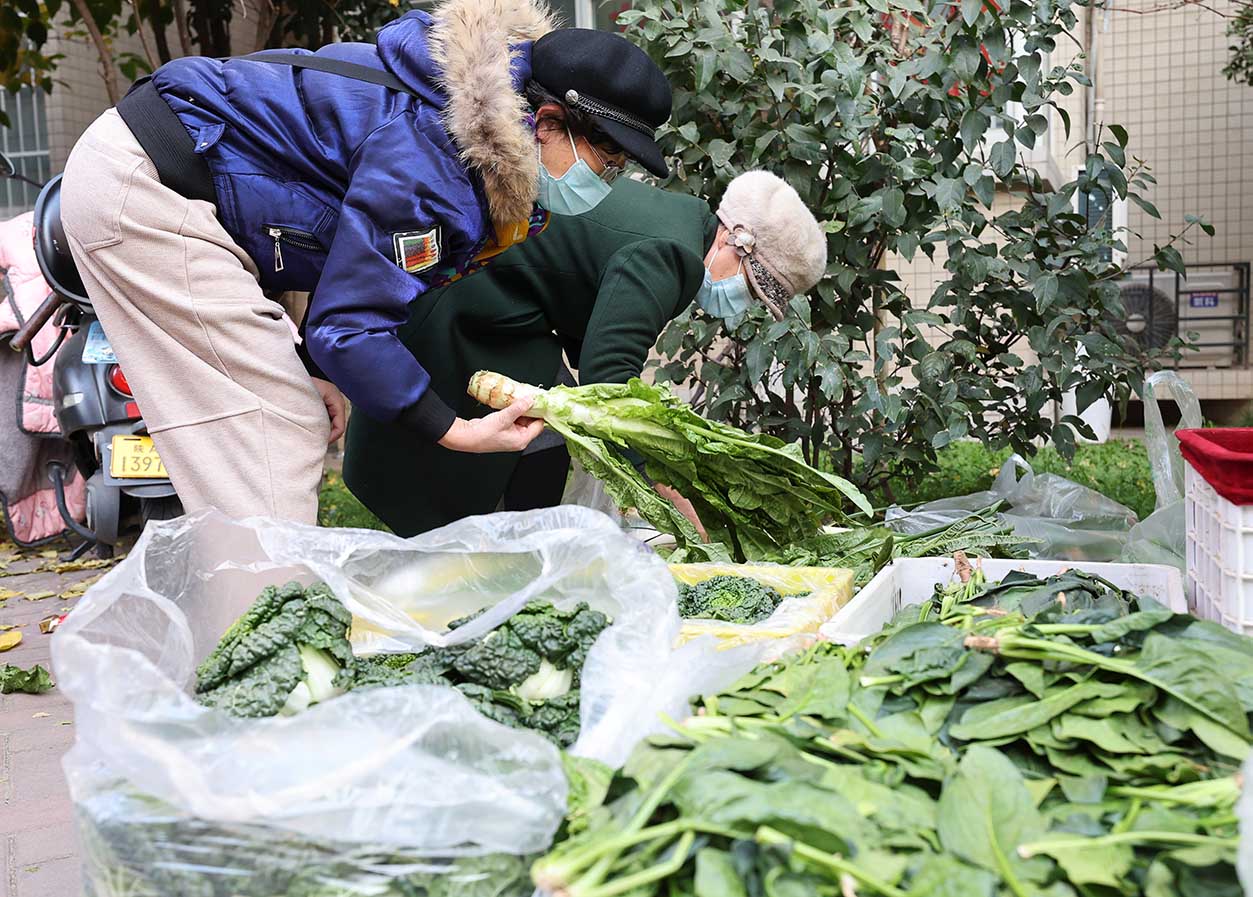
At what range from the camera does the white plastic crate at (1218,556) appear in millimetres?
1976

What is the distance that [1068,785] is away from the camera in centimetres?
144

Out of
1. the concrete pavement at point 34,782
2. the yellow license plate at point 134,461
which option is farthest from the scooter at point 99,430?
the concrete pavement at point 34,782

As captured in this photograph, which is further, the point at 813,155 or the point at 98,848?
the point at 813,155

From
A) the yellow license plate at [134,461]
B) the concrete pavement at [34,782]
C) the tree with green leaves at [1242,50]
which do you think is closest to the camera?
the concrete pavement at [34,782]

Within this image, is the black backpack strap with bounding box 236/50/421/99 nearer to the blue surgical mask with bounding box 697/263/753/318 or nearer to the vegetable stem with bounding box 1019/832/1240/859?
the blue surgical mask with bounding box 697/263/753/318

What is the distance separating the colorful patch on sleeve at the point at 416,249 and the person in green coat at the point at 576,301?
32.1 inches

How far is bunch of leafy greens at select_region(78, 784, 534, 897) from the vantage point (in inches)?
53.2

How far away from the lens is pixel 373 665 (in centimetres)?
192

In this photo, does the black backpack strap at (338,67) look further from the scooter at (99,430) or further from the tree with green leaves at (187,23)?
the tree with green leaves at (187,23)

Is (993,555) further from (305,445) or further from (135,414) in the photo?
(135,414)

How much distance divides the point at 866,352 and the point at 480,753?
3.17 metres

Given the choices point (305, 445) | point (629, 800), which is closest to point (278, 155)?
point (305, 445)

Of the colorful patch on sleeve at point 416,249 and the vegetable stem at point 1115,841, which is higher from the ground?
the colorful patch on sleeve at point 416,249

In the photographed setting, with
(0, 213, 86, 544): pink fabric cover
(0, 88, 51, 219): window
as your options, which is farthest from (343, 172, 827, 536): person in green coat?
(0, 88, 51, 219): window
